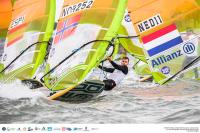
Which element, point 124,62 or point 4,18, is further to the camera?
point 4,18

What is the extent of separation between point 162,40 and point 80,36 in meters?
0.41

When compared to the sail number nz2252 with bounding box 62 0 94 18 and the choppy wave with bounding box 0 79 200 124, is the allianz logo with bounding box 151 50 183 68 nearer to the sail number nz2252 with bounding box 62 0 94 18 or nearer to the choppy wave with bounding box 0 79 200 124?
the choppy wave with bounding box 0 79 200 124

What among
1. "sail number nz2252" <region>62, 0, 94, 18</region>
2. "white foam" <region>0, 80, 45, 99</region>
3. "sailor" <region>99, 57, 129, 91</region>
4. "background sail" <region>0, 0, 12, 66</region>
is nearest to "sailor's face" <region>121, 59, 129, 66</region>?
"sailor" <region>99, 57, 129, 91</region>

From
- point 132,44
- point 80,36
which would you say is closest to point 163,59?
point 132,44

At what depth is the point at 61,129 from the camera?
7.76 ft

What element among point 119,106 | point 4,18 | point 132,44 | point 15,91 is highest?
point 4,18

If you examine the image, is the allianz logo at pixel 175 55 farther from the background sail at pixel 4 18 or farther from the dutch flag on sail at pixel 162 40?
the background sail at pixel 4 18

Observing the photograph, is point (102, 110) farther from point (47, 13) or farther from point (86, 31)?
point (47, 13)

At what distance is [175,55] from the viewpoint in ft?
7.71

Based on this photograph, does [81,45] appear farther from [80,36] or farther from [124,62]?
[124,62]

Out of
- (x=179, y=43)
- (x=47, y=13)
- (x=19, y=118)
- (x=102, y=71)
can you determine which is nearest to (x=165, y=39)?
(x=179, y=43)

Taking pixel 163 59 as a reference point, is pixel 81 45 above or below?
above

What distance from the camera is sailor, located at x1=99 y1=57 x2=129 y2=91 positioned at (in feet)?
7.78

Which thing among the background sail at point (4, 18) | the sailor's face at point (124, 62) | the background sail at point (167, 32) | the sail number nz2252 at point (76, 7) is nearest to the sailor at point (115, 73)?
the sailor's face at point (124, 62)
